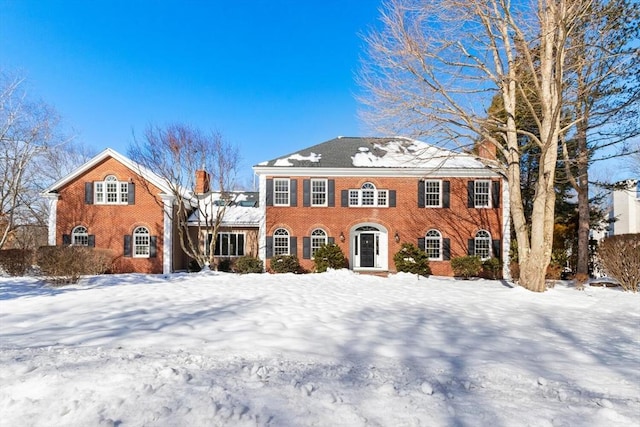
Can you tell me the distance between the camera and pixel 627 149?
14156mm

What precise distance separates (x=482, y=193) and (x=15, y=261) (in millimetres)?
21895

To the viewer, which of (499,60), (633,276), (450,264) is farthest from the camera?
(450,264)

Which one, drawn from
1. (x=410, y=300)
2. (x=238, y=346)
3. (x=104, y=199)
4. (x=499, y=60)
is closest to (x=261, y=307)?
(x=238, y=346)

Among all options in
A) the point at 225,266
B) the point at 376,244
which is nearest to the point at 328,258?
the point at 376,244

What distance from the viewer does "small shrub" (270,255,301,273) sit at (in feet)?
55.0

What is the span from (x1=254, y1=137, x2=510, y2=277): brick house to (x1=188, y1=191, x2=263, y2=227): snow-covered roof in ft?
6.18

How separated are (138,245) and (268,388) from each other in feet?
57.6

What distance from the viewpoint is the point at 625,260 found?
10547mm

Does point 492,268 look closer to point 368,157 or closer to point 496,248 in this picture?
point 496,248

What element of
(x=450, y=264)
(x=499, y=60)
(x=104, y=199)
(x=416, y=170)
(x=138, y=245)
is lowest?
(x=450, y=264)

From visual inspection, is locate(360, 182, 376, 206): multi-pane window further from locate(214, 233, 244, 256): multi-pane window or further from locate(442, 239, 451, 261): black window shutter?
locate(214, 233, 244, 256): multi-pane window

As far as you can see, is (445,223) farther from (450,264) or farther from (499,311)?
(499,311)

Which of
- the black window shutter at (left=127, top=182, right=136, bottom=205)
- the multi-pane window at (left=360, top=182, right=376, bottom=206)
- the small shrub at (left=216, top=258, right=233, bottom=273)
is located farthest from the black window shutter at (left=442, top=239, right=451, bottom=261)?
the black window shutter at (left=127, top=182, right=136, bottom=205)

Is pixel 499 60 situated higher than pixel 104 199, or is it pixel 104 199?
pixel 499 60
